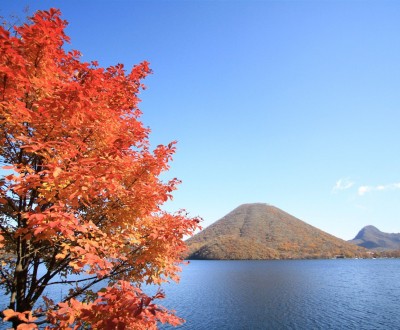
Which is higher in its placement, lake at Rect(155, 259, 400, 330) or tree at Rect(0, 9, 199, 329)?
tree at Rect(0, 9, 199, 329)

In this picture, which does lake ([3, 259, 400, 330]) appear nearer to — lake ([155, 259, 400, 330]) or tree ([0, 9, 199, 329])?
lake ([155, 259, 400, 330])

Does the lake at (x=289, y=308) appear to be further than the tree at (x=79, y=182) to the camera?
Yes

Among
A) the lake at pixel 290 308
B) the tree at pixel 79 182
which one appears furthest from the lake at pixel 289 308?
the tree at pixel 79 182

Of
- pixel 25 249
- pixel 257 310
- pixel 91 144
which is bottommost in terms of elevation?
pixel 257 310

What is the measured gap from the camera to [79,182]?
443cm

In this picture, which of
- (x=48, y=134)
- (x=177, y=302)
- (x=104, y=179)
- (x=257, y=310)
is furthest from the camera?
(x=177, y=302)

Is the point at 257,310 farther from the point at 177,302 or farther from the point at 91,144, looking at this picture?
the point at 91,144

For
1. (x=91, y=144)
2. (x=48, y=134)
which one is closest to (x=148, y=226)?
(x=91, y=144)

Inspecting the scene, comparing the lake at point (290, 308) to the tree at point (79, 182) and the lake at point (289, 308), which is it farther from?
the tree at point (79, 182)

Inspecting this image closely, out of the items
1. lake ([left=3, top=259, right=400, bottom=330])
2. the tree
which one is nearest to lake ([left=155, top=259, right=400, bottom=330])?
lake ([left=3, top=259, right=400, bottom=330])

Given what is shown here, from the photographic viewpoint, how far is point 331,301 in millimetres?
55812

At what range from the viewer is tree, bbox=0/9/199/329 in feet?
14.0

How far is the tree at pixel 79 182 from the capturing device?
427cm

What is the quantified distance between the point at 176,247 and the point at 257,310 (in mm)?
50598
